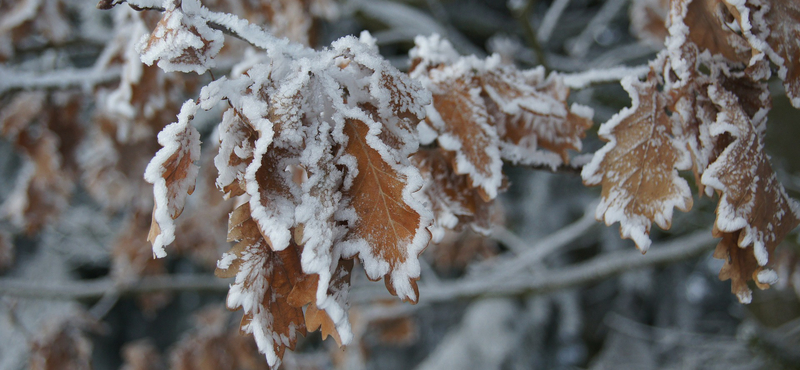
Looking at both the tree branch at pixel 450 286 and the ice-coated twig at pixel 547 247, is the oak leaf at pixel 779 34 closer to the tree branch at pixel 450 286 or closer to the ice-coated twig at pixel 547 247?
the tree branch at pixel 450 286

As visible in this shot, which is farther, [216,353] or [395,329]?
[395,329]

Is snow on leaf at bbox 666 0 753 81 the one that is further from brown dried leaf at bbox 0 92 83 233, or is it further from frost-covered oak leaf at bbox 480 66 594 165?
brown dried leaf at bbox 0 92 83 233

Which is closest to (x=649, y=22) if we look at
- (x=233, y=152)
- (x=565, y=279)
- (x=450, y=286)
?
(x=565, y=279)

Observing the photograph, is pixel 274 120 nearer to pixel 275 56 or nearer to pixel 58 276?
pixel 275 56

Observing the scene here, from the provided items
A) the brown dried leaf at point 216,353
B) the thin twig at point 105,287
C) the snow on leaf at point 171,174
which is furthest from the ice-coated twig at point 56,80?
the brown dried leaf at point 216,353

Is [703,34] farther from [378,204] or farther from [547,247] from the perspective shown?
A: [547,247]

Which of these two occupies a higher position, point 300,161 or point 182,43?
point 182,43
